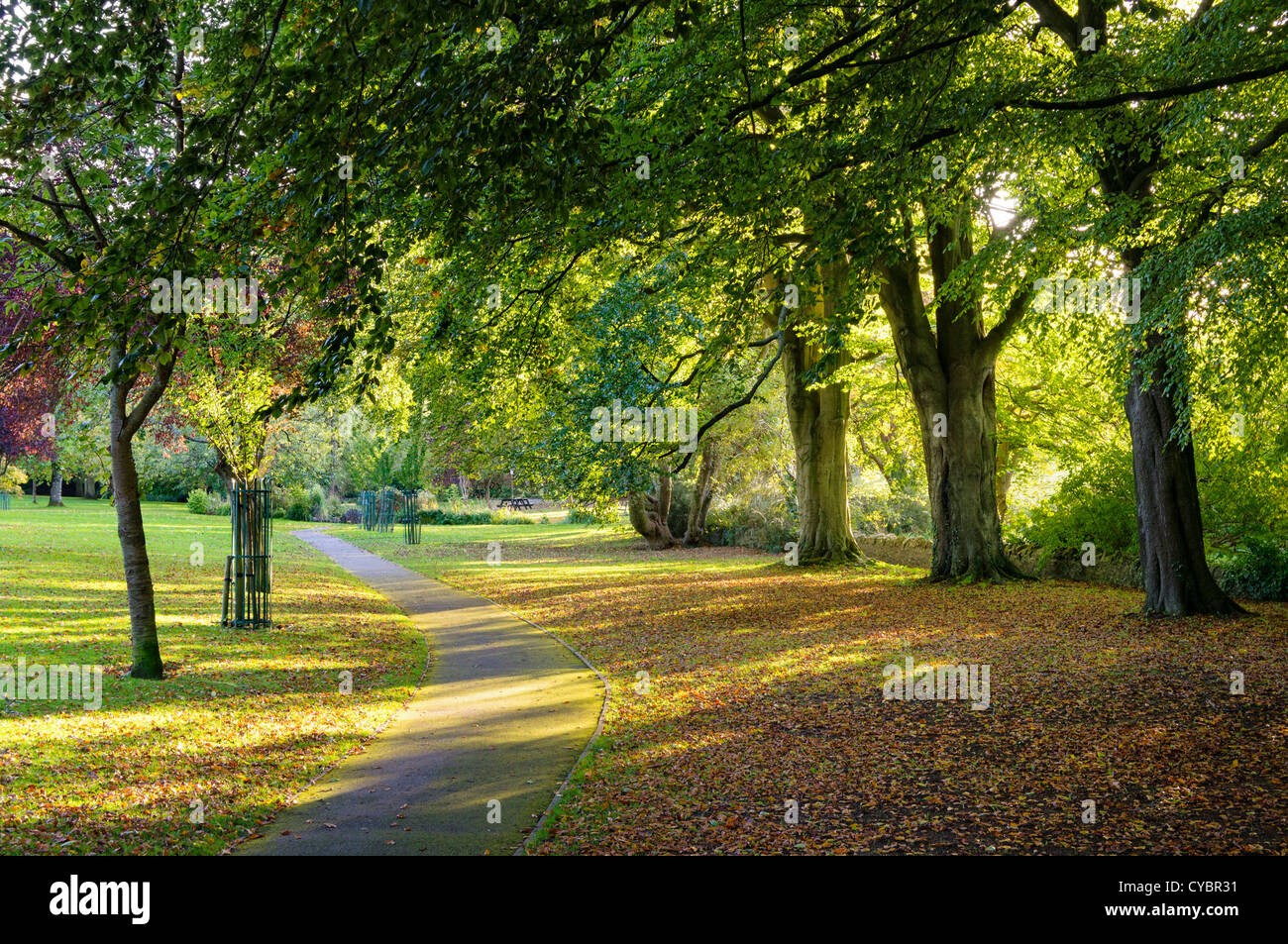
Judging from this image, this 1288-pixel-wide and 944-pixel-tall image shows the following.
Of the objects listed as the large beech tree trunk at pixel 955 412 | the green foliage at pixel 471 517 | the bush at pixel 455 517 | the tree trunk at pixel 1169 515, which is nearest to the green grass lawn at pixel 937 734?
the tree trunk at pixel 1169 515

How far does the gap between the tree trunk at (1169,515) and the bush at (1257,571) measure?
286 centimetres

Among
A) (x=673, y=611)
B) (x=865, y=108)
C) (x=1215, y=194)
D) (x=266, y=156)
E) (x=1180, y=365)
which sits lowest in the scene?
(x=673, y=611)

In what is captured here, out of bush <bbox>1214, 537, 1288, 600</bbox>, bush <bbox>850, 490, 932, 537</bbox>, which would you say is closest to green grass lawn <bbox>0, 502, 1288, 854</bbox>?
bush <bbox>1214, 537, 1288, 600</bbox>

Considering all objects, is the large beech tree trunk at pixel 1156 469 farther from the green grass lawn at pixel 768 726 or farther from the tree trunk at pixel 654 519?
the tree trunk at pixel 654 519

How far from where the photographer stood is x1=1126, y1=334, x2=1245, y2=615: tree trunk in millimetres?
12953

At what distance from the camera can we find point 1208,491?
16219 millimetres

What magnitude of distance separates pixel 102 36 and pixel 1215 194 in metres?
11.4

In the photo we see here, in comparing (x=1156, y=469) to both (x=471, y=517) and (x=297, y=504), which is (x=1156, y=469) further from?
(x=297, y=504)

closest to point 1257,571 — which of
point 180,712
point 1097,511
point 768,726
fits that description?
point 1097,511

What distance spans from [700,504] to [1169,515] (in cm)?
2238

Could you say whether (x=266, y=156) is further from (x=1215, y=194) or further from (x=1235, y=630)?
(x=1235, y=630)

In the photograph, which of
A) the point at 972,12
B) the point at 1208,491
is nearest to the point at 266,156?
the point at 972,12

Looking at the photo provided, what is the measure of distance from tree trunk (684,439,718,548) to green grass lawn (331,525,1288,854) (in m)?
16.8

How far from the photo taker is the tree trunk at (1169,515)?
A: 42.5ft
